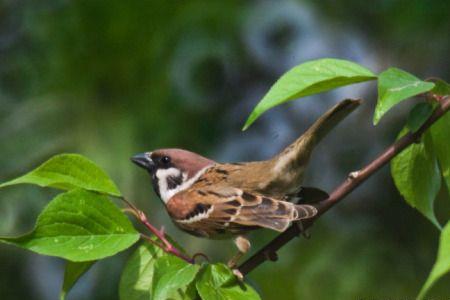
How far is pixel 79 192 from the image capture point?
224cm

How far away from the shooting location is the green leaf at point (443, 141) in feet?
7.71

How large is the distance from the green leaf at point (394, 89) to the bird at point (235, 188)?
0.59 metres

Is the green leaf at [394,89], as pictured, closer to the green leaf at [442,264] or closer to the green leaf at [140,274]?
the green leaf at [442,264]

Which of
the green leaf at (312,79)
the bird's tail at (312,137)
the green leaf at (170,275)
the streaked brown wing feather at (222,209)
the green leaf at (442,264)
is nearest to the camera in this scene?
the green leaf at (442,264)

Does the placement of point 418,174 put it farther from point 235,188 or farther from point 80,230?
point 80,230

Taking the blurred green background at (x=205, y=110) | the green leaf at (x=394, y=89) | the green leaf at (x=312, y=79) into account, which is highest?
the green leaf at (x=312, y=79)

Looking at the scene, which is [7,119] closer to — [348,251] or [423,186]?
[348,251]

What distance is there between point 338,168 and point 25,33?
192 cm

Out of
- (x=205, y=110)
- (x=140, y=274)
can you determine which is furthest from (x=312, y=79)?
(x=205, y=110)

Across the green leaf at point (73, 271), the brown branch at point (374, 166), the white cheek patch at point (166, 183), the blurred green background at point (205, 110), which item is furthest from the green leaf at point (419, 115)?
the blurred green background at point (205, 110)

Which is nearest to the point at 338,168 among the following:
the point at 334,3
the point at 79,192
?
the point at 334,3

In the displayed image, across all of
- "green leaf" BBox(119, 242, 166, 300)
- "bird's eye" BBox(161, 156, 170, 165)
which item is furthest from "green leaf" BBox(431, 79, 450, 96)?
"bird's eye" BBox(161, 156, 170, 165)

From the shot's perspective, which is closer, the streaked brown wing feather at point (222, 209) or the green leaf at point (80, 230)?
the green leaf at point (80, 230)

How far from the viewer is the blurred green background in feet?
15.6
